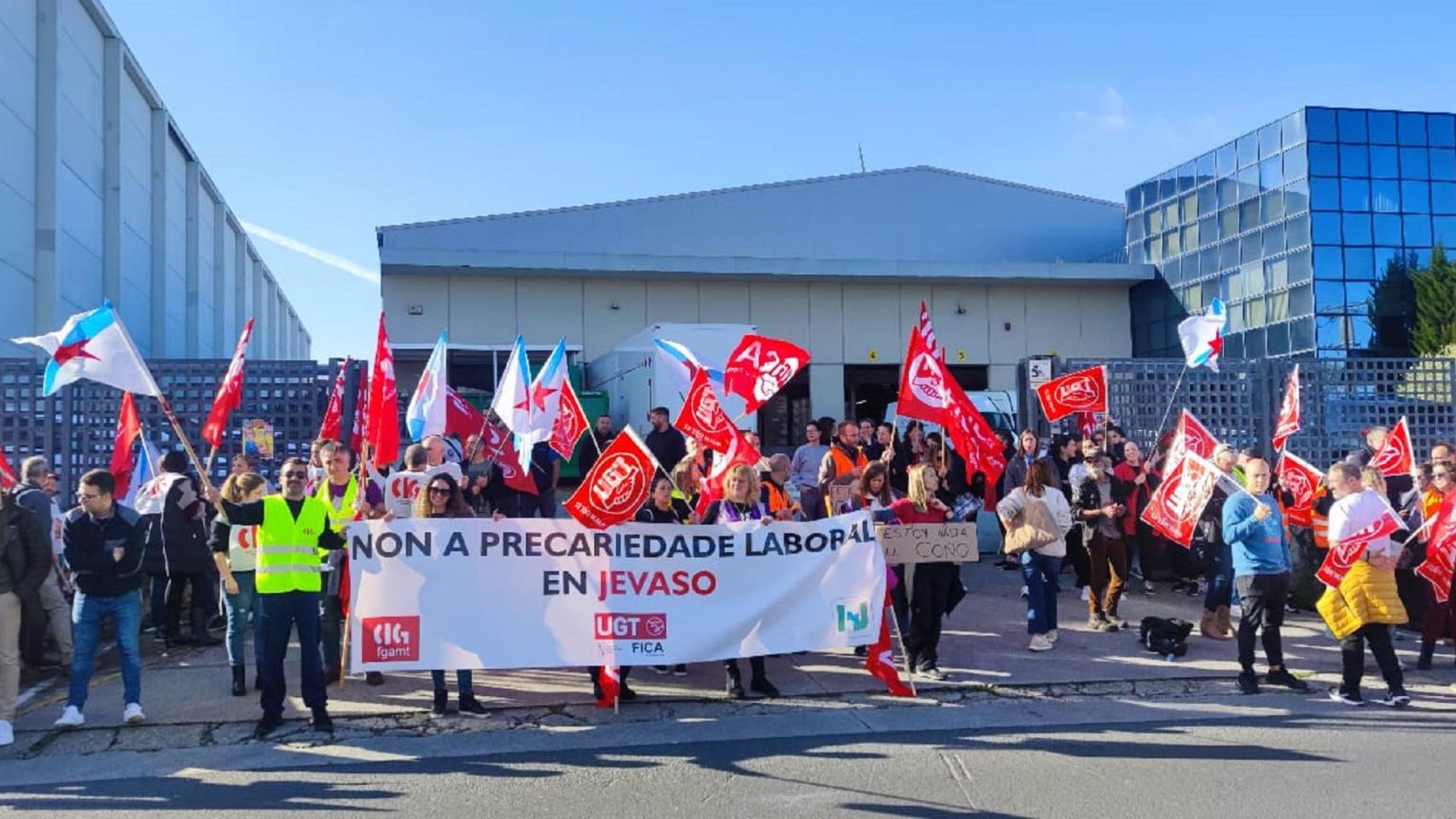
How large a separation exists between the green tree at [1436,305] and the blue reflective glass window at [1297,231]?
166 inches

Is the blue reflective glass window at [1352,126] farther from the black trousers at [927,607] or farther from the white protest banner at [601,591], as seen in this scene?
the white protest banner at [601,591]

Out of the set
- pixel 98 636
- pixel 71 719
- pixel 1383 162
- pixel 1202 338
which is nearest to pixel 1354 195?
pixel 1383 162

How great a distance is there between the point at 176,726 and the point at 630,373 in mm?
11631

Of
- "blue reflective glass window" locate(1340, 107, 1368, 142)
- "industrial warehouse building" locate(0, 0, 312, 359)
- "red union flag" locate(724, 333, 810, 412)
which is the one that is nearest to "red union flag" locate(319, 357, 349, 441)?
"red union flag" locate(724, 333, 810, 412)

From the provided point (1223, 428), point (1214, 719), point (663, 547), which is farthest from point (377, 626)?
point (1223, 428)

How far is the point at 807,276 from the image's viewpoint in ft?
88.6

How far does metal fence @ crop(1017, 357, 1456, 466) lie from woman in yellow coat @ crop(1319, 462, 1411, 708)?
21.4 feet

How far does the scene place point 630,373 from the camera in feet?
60.0

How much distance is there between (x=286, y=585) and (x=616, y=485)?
2.31m

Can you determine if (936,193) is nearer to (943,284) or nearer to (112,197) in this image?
(943,284)

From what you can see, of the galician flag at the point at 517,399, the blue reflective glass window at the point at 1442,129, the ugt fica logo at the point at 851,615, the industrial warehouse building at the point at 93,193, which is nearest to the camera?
the ugt fica logo at the point at 851,615

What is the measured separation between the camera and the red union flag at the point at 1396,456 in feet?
37.1

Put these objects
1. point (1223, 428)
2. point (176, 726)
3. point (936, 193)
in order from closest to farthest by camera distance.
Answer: point (176, 726)
point (1223, 428)
point (936, 193)

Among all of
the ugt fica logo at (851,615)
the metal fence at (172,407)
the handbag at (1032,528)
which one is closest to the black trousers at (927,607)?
the ugt fica logo at (851,615)
